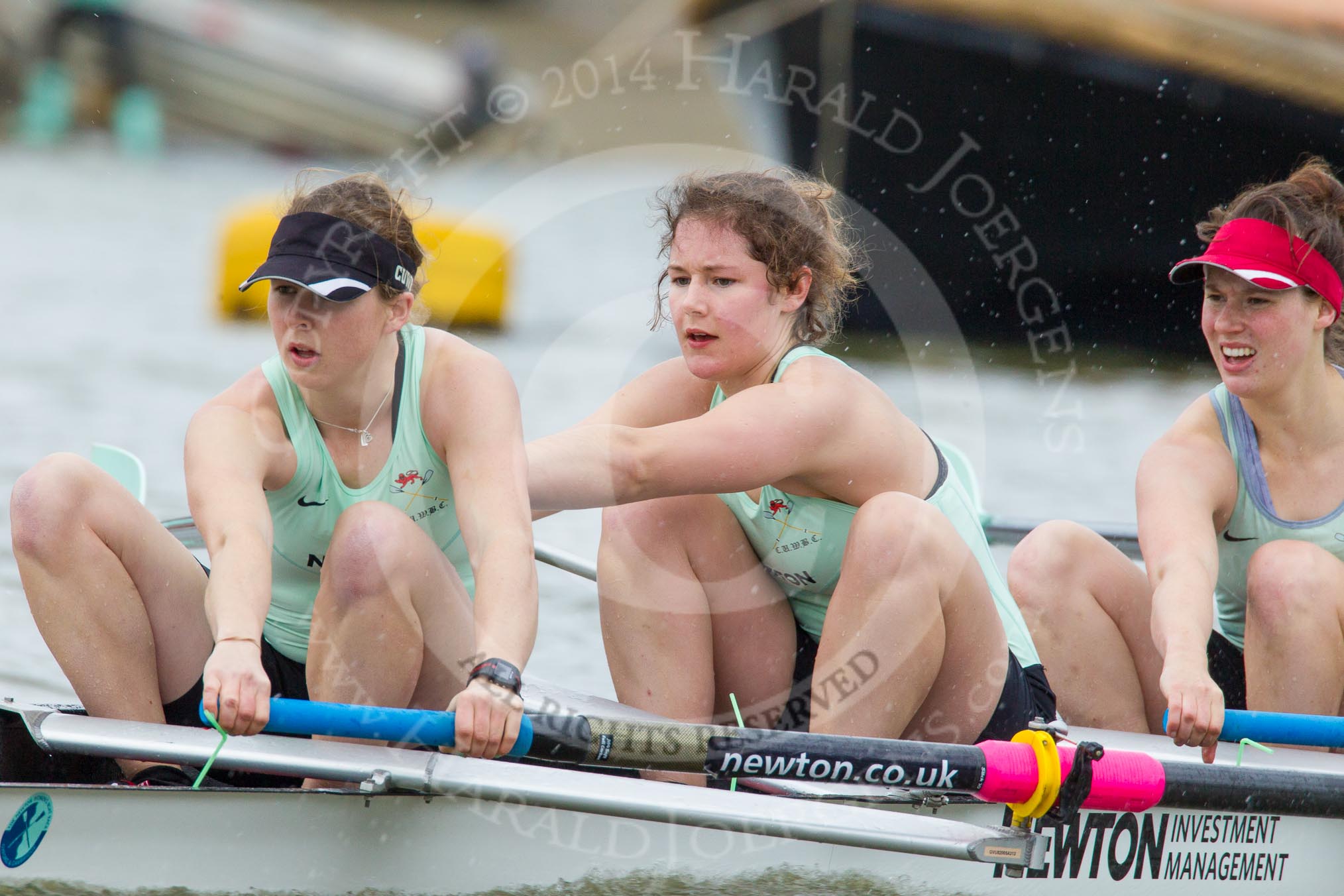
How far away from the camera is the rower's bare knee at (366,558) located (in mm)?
2139

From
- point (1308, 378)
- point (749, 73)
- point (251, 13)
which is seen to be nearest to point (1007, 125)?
point (749, 73)

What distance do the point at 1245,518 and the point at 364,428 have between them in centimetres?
165

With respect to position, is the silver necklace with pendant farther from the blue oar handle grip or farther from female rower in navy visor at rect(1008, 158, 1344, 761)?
female rower in navy visor at rect(1008, 158, 1344, 761)

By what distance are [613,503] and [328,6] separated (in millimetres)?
27477

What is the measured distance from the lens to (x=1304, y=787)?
2.40 m

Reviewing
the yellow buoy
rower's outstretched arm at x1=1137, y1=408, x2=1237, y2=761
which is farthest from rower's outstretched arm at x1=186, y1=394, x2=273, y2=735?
the yellow buoy

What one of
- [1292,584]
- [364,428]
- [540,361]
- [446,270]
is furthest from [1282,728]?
[446,270]

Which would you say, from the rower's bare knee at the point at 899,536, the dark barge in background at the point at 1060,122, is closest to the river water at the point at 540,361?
the dark barge in background at the point at 1060,122

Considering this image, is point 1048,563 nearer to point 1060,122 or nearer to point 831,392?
point 831,392

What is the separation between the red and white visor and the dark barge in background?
5.70 meters

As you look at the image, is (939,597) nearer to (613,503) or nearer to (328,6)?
(613,503)

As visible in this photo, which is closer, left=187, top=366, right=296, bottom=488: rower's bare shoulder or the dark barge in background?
left=187, top=366, right=296, bottom=488: rower's bare shoulder

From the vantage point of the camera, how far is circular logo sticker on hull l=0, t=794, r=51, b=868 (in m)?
1.93

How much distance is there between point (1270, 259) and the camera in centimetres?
256
